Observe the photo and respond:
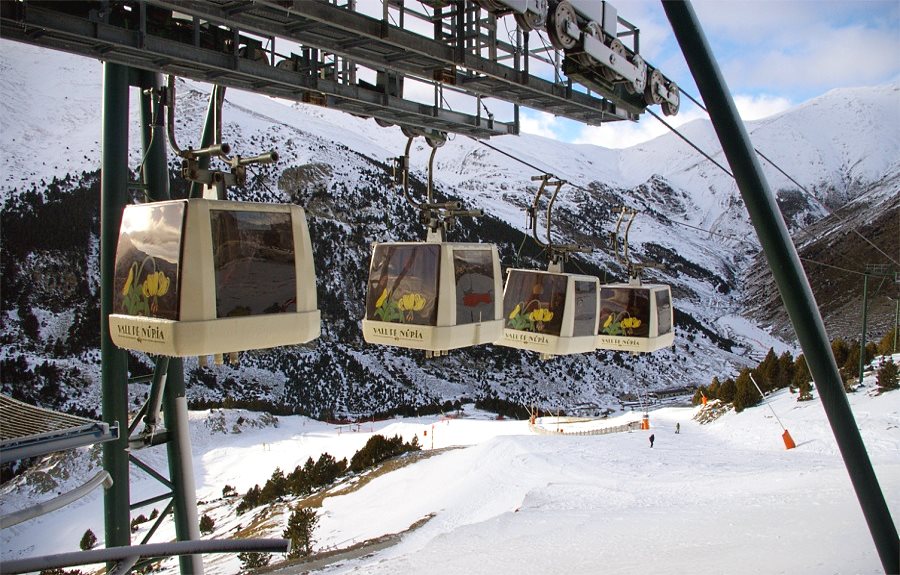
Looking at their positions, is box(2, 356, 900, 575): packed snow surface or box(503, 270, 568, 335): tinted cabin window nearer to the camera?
box(503, 270, 568, 335): tinted cabin window

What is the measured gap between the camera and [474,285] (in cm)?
627

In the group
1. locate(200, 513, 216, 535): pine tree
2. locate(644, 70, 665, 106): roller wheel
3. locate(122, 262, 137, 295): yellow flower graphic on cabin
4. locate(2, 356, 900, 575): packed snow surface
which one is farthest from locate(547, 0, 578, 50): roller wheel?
locate(200, 513, 216, 535): pine tree

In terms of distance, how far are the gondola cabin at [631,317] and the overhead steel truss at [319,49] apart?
3426 mm

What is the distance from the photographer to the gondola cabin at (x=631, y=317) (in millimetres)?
9359

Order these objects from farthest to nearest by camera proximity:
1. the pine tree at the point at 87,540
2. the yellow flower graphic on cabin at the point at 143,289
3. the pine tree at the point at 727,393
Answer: the pine tree at the point at 727,393
the pine tree at the point at 87,540
the yellow flower graphic on cabin at the point at 143,289

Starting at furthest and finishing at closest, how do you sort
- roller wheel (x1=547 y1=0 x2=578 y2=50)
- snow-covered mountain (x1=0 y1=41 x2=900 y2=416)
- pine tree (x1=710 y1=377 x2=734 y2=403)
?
snow-covered mountain (x1=0 y1=41 x2=900 y2=416) → pine tree (x1=710 y1=377 x2=734 y2=403) → roller wheel (x1=547 y1=0 x2=578 y2=50)

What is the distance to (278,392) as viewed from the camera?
43219 mm

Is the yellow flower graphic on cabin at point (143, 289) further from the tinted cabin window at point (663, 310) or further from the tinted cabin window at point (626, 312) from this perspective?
the tinted cabin window at point (663, 310)

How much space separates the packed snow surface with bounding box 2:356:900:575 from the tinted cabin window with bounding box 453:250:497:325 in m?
3.24

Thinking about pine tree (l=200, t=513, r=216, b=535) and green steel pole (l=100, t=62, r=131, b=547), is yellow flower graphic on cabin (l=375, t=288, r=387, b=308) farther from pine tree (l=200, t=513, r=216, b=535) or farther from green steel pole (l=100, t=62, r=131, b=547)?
pine tree (l=200, t=513, r=216, b=535)

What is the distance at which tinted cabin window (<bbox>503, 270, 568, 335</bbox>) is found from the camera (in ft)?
25.2

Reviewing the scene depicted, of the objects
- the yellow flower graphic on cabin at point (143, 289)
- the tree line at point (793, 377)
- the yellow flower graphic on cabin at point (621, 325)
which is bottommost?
the tree line at point (793, 377)

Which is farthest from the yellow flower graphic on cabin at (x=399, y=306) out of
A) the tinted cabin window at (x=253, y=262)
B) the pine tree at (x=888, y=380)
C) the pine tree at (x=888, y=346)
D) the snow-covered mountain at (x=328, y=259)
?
the pine tree at (x=888, y=346)

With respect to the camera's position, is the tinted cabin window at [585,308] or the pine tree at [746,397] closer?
the tinted cabin window at [585,308]
